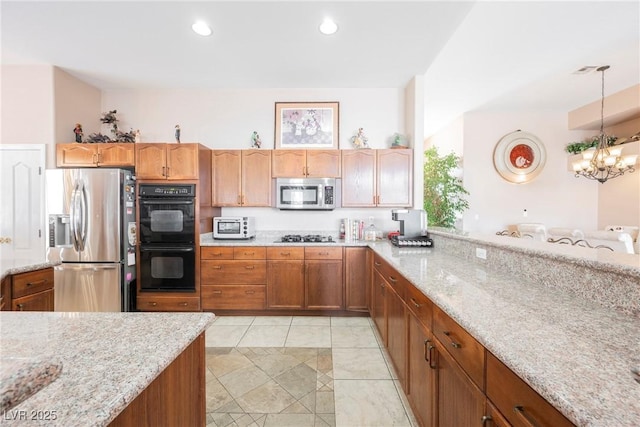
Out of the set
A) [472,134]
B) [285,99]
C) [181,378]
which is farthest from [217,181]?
[472,134]

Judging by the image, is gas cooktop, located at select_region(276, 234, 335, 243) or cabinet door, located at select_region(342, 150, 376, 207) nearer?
gas cooktop, located at select_region(276, 234, 335, 243)

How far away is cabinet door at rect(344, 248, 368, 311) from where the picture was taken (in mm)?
2990

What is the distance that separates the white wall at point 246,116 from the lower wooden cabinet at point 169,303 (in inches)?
50.8

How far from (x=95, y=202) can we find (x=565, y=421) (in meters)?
3.83

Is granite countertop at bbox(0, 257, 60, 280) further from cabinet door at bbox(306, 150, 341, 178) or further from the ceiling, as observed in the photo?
cabinet door at bbox(306, 150, 341, 178)

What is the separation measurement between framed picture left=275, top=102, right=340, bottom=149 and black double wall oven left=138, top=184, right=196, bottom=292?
1.51 metres

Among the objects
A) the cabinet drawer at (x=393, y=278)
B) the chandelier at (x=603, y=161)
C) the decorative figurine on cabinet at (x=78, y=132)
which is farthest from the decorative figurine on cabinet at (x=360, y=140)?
the chandelier at (x=603, y=161)

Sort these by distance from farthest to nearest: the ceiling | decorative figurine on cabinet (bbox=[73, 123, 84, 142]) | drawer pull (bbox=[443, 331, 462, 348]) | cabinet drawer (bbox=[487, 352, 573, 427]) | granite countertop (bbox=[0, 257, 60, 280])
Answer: decorative figurine on cabinet (bbox=[73, 123, 84, 142]) < the ceiling < granite countertop (bbox=[0, 257, 60, 280]) < drawer pull (bbox=[443, 331, 462, 348]) < cabinet drawer (bbox=[487, 352, 573, 427])

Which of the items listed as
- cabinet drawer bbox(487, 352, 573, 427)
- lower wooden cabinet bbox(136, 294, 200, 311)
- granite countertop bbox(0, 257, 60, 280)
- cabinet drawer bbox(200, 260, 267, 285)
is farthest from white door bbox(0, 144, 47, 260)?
cabinet drawer bbox(487, 352, 573, 427)

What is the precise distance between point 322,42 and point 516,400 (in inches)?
118

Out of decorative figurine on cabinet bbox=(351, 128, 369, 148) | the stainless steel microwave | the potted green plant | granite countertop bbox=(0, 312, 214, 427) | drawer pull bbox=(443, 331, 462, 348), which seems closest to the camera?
granite countertop bbox=(0, 312, 214, 427)

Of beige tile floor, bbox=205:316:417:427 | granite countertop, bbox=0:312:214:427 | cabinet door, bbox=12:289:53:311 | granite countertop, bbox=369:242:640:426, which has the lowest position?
beige tile floor, bbox=205:316:417:427

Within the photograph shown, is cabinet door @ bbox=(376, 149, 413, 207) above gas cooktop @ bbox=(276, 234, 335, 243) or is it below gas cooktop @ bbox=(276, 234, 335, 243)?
above

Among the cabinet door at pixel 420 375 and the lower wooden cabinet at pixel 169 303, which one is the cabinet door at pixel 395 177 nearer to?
the cabinet door at pixel 420 375
